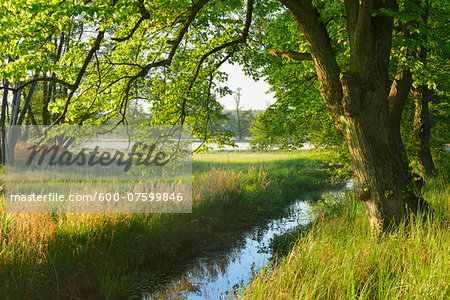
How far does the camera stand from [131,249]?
615cm

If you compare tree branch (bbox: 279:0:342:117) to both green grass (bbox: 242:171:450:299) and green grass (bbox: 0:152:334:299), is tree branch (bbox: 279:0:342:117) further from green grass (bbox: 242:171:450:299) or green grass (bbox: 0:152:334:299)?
green grass (bbox: 0:152:334:299)

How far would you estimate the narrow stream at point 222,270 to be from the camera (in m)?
5.44

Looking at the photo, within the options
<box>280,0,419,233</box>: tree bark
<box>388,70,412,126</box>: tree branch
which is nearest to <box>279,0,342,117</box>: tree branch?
<box>280,0,419,233</box>: tree bark

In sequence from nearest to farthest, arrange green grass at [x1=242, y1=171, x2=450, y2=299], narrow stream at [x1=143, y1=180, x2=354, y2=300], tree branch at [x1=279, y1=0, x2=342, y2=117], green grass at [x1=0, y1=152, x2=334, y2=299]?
green grass at [x1=242, y1=171, x2=450, y2=299]
green grass at [x1=0, y1=152, x2=334, y2=299]
tree branch at [x1=279, y1=0, x2=342, y2=117]
narrow stream at [x1=143, y1=180, x2=354, y2=300]

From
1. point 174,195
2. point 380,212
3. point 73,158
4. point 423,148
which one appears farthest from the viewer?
point 73,158

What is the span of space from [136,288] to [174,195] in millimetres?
2687

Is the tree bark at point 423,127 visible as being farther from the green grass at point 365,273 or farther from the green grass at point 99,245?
the green grass at point 365,273

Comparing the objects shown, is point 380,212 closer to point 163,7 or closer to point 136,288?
point 136,288

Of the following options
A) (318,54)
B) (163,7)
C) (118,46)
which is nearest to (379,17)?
(318,54)

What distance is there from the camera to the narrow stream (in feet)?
17.9

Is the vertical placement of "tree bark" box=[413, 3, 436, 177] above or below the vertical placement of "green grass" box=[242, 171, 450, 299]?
above

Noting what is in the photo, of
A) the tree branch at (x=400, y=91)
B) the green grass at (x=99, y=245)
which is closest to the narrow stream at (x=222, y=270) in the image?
the green grass at (x=99, y=245)

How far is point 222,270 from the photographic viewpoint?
20.9 ft
